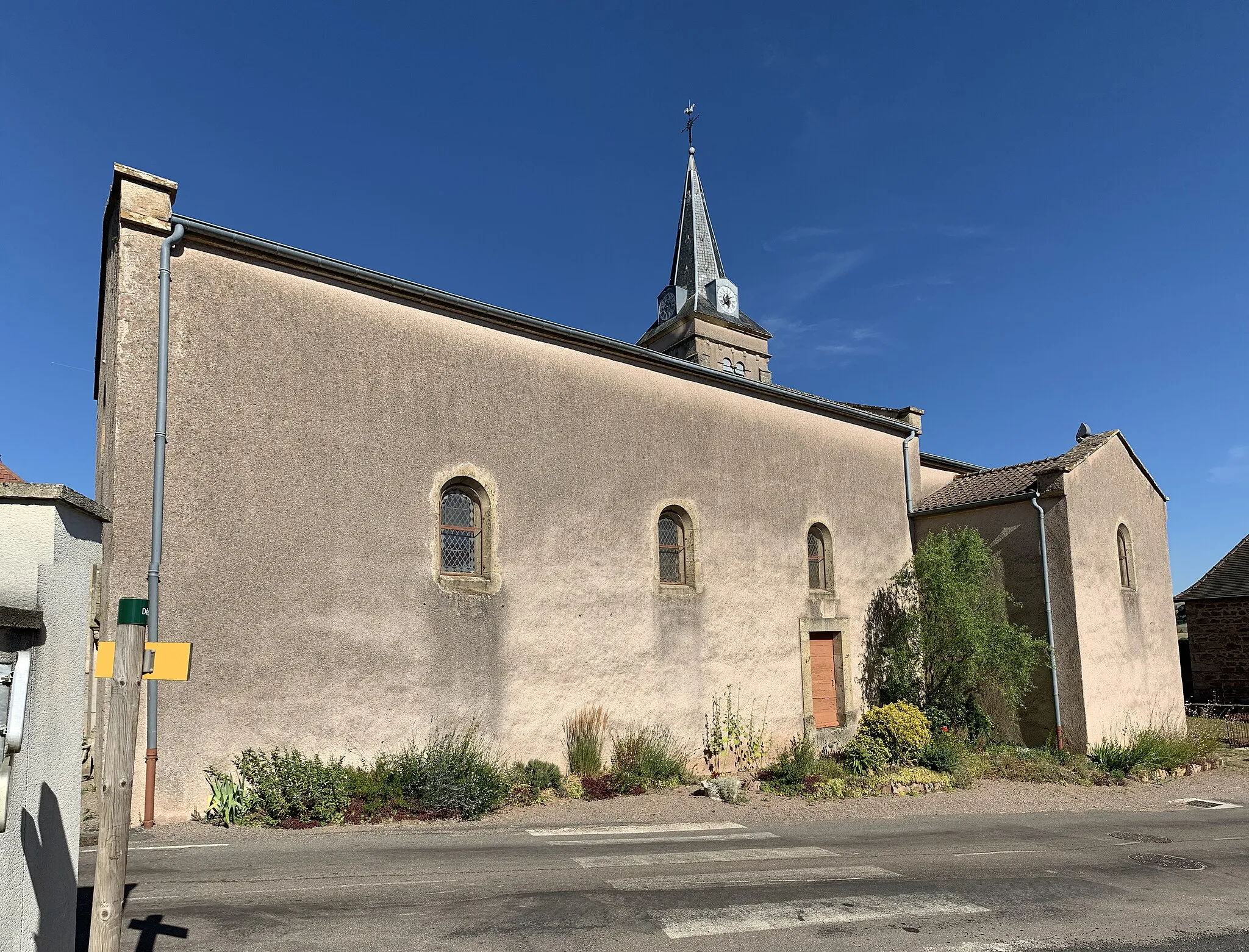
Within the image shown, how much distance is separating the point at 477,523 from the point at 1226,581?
21.8m

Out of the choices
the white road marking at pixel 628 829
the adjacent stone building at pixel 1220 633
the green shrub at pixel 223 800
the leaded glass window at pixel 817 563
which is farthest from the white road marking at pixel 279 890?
the adjacent stone building at pixel 1220 633

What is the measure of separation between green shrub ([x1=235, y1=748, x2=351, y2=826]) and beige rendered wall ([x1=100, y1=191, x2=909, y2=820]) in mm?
205

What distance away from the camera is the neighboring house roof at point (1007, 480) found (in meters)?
14.8

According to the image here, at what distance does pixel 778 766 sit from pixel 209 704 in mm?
7609

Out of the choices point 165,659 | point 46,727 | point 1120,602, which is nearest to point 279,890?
point 165,659

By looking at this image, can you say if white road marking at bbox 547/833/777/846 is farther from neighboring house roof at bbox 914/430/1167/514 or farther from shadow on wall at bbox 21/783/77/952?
neighboring house roof at bbox 914/430/1167/514

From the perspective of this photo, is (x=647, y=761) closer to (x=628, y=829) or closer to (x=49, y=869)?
(x=628, y=829)

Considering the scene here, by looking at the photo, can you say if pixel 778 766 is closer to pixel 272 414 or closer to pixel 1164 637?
pixel 272 414

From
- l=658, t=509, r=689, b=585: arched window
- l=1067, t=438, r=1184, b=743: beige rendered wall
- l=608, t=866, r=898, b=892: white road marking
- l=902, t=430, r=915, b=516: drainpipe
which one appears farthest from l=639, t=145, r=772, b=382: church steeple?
l=608, t=866, r=898, b=892: white road marking

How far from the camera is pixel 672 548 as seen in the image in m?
12.7

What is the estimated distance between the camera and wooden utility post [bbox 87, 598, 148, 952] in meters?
3.64

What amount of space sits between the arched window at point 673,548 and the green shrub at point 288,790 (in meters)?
5.71

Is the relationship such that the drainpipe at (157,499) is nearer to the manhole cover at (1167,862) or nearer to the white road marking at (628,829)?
the white road marking at (628,829)

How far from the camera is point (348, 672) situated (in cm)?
916
